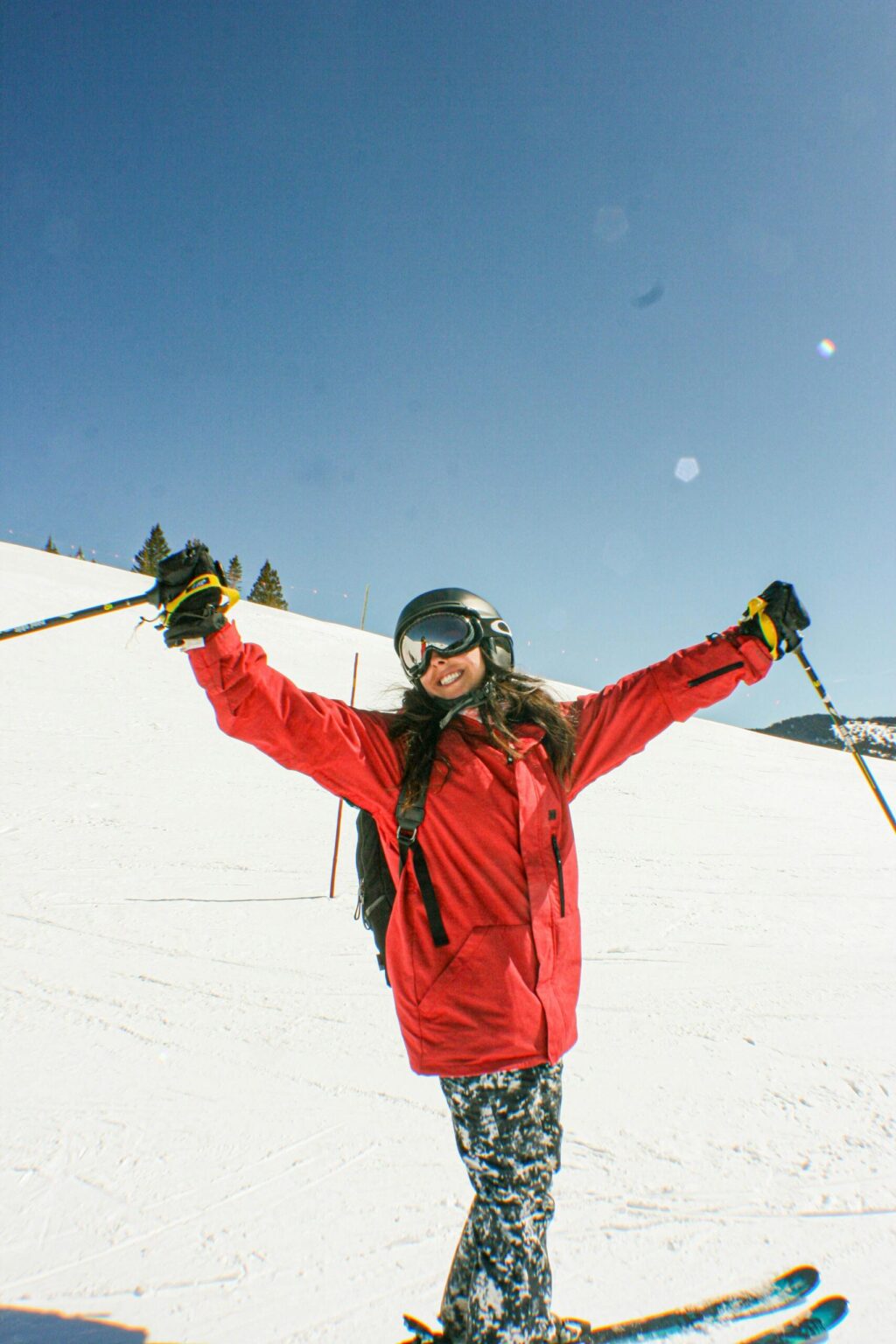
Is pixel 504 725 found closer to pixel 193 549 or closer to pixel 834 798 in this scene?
pixel 193 549

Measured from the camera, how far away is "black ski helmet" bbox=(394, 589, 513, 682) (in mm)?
2738

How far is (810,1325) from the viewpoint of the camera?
2371 mm

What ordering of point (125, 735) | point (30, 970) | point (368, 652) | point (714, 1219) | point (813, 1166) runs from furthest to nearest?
point (368, 652) < point (125, 735) < point (30, 970) < point (813, 1166) < point (714, 1219)

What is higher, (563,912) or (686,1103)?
(563,912)

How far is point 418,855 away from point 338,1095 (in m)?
2.38

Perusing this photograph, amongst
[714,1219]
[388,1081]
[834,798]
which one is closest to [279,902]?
[388,1081]

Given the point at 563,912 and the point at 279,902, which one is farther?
the point at 279,902

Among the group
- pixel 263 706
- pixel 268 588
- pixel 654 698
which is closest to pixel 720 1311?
pixel 654 698

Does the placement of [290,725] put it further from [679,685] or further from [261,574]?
[261,574]

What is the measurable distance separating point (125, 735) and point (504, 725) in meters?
11.2

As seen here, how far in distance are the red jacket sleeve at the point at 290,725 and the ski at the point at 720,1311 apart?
1949mm

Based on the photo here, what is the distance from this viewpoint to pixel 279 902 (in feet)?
21.4

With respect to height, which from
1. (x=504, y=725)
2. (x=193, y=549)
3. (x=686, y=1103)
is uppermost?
(x=193, y=549)

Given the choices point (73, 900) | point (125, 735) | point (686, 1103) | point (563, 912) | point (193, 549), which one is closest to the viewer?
point (563, 912)
